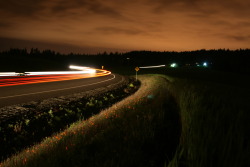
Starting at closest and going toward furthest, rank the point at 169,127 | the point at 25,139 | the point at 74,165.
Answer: the point at 74,165
the point at 169,127
the point at 25,139

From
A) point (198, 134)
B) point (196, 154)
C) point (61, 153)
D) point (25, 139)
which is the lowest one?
point (25, 139)

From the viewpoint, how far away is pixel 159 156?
385 centimetres

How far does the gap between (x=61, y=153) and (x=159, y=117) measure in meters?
2.91

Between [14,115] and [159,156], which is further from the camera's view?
[14,115]

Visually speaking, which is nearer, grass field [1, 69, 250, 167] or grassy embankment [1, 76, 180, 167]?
grass field [1, 69, 250, 167]

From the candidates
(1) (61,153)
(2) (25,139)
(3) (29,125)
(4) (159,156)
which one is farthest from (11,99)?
(4) (159,156)

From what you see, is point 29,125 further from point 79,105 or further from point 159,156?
point 159,156

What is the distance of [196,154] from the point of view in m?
2.76

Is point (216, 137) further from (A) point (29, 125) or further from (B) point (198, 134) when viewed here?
(A) point (29, 125)

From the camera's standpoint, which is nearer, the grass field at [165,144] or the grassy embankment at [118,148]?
the grass field at [165,144]

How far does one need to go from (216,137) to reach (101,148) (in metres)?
2.56

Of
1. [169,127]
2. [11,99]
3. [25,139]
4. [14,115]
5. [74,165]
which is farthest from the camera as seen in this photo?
[11,99]

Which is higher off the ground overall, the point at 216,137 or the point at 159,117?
the point at 216,137

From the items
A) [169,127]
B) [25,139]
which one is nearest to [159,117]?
[169,127]
